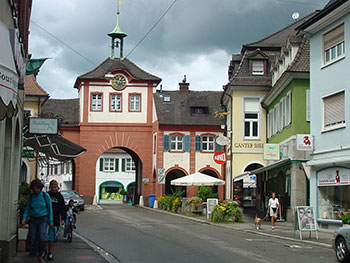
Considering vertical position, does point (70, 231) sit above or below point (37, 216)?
below

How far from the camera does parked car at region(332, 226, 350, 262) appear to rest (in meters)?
14.1

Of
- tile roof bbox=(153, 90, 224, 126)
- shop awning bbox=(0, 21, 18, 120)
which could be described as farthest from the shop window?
tile roof bbox=(153, 90, 224, 126)

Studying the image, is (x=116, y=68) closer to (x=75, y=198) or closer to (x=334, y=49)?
(x=75, y=198)

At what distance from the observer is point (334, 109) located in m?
23.9

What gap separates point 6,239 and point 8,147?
198 cm

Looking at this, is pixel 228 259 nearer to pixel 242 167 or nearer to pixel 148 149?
pixel 242 167

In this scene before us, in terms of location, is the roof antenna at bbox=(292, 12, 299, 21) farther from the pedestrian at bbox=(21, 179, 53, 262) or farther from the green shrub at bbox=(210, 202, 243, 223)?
the pedestrian at bbox=(21, 179, 53, 262)

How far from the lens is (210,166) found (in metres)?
54.0

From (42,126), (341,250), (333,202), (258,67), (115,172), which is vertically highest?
(258,67)

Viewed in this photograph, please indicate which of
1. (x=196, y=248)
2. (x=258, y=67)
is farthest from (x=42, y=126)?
(x=258, y=67)

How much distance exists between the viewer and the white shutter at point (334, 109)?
76.2ft

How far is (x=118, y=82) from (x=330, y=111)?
111ft

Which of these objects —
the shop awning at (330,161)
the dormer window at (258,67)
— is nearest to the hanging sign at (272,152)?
the shop awning at (330,161)

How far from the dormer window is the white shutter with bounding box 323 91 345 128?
16.0m
